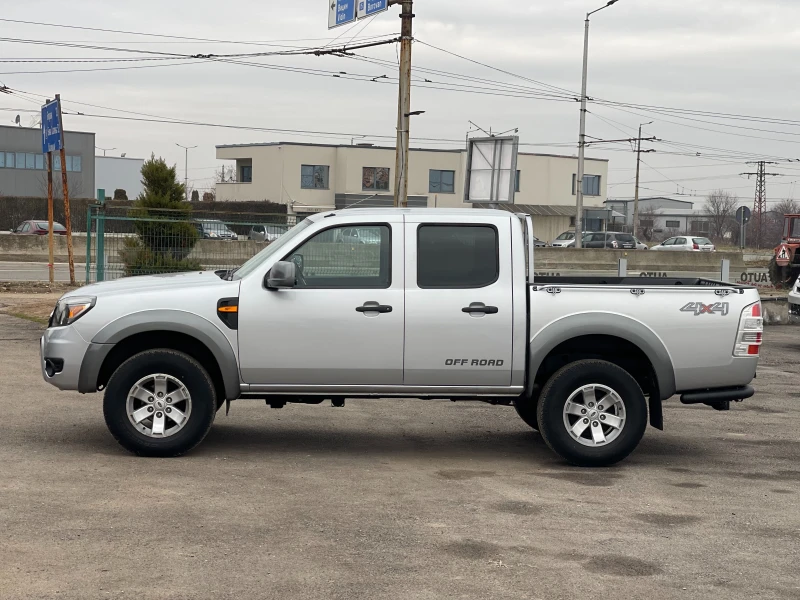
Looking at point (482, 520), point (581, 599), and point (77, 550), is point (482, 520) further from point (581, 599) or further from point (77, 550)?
point (77, 550)

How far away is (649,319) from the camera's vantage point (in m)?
8.17

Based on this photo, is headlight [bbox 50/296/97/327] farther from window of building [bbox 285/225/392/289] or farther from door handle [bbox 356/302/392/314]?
door handle [bbox 356/302/392/314]

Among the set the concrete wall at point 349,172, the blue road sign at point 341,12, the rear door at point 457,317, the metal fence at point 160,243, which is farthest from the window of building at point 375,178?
the rear door at point 457,317

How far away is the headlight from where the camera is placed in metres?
8.03

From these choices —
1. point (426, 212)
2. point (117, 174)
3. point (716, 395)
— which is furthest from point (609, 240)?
point (117, 174)

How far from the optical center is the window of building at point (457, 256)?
819 centimetres

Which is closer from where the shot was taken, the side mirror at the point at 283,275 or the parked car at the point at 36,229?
the side mirror at the point at 283,275

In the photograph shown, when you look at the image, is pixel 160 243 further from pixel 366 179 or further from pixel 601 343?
pixel 366 179

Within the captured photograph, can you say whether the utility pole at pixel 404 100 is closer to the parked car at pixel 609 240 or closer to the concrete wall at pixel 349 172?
the parked car at pixel 609 240

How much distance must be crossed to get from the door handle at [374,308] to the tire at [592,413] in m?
1.39

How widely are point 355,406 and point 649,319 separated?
402cm

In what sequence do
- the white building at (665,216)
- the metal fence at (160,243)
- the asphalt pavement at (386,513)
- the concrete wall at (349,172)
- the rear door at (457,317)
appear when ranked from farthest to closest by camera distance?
the white building at (665,216), the concrete wall at (349,172), the metal fence at (160,243), the rear door at (457,317), the asphalt pavement at (386,513)

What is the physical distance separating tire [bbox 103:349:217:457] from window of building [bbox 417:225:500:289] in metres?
1.87

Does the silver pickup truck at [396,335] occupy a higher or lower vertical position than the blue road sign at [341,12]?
lower
